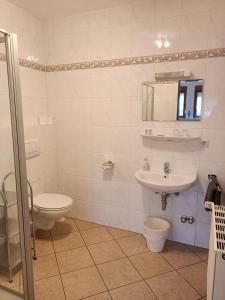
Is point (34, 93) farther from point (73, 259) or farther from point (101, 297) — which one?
point (101, 297)

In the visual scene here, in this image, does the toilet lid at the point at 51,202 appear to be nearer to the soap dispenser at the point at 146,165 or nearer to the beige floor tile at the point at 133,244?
the beige floor tile at the point at 133,244

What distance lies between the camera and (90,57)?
8.77 ft

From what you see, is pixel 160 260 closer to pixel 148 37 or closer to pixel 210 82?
pixel 210 82

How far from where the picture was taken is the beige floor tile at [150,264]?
211 cm

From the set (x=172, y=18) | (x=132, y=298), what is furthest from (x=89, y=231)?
(x=172, y=18)

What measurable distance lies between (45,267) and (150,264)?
1.00 meters

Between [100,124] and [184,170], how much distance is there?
109 centimetres

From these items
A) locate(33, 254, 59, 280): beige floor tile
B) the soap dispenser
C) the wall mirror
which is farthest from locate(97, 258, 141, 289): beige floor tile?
the wall mirror

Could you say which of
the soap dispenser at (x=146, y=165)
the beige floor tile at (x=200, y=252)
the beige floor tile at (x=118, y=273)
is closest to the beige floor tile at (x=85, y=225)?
the beige floor tile at (x=118, y=273)

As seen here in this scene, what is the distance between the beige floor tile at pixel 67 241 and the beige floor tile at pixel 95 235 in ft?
0.23

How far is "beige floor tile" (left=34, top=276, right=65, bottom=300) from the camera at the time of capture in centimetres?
183

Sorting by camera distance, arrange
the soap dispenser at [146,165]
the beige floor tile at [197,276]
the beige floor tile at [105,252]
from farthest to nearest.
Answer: the soap dispenser at [146,165] → the beige floor tile at [105,252] → the beige floor tile at [197,276]

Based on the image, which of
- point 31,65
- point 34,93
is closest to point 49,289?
point 34,93

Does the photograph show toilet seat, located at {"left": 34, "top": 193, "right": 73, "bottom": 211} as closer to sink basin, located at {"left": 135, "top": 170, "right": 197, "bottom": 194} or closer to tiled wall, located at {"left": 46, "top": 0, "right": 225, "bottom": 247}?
tiled wall, located at {"left": 46, "top": 0, "right": 225, "bottom": 247}
